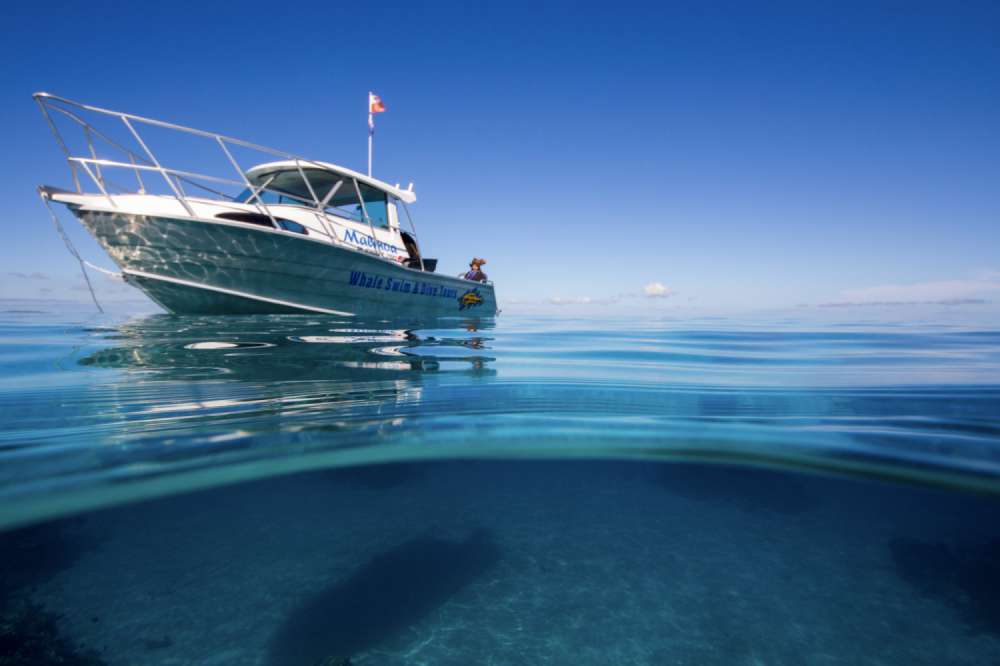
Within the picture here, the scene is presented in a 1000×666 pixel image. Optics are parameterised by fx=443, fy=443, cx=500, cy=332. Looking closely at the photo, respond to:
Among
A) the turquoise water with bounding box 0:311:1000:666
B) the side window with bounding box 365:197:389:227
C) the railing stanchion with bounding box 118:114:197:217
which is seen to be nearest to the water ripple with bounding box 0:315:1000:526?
the turquoise water with bounding box 0:311:1000:666

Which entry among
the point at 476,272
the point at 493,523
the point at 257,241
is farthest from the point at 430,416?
the point at 476,272

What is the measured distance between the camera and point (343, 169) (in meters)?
9.41

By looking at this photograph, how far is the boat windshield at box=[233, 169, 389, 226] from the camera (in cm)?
954

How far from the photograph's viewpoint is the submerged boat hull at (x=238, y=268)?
7559mm

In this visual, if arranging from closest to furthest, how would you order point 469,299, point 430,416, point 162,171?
point 430,416 → point 162,171 → point 469,299

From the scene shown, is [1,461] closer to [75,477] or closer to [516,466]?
[75,477]

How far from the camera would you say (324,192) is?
10.3 m

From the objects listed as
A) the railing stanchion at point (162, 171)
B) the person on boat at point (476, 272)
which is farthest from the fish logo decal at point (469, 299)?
the railing stanchion at point (162, 171)

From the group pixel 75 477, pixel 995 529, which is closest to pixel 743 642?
pixel 995 529

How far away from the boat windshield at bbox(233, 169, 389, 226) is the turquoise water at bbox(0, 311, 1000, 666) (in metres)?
7.35

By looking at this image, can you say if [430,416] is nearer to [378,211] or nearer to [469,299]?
[378,211]

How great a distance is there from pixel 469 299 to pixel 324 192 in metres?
4.61

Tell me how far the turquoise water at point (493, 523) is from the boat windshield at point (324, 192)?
24.1 ft

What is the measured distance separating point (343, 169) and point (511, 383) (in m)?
7.89
